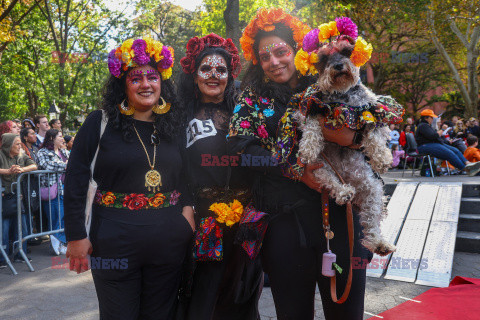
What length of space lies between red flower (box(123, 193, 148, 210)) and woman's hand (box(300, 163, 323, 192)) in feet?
3.32

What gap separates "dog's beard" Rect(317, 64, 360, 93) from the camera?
1920 mm

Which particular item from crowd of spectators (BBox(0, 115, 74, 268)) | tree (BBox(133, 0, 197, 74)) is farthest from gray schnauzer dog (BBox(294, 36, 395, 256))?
tree (BBox(133, 0, 197, 74))

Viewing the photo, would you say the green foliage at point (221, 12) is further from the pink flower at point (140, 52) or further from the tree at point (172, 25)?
the pink flower at point (140, 52)

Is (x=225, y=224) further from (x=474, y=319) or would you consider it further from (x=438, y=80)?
(x=438, y=80)

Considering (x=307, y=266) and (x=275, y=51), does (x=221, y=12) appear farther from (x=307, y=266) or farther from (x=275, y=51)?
(x=307, y=266)

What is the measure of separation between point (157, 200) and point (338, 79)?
4.27ft

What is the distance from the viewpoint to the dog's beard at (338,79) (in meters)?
1.92

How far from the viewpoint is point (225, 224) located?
8.49ft

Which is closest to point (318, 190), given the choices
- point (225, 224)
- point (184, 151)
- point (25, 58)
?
point (225, 224)

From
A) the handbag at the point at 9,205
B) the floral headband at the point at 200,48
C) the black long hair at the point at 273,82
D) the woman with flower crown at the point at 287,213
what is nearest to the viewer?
the woman with flower crown at the point at 287,213

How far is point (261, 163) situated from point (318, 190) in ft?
1.09

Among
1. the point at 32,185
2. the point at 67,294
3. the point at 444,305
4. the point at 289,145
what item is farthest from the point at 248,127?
the point at 32,185

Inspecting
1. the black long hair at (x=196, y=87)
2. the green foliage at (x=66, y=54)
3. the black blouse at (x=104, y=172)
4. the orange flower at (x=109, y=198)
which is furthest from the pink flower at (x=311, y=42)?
the green foliage at (x=66, y=54)

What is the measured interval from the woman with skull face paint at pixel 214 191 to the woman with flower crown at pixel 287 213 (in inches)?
11.6
